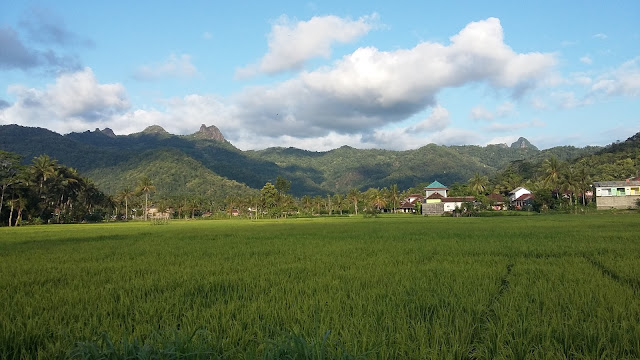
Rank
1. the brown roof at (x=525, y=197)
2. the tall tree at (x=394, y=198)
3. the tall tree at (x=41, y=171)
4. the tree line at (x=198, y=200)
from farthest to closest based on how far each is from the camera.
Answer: the tall tree at (x=394, y=198) → the brown roof at (x=525, y=197) → the tall tree at (x=41, y=171) → the tree line at (x=198, y=200)

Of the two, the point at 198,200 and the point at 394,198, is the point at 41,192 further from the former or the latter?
the point at 394,198

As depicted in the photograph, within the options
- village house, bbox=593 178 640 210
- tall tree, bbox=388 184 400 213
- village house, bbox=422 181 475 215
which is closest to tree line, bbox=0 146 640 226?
tall tree, bbox=388 184 400 213

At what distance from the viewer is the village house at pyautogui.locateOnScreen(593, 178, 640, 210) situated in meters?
50.8

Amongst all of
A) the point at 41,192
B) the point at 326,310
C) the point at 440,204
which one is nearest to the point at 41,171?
the point at 41,192

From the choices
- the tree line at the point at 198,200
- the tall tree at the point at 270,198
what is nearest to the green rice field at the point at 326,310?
the tree line at the point at 198,200

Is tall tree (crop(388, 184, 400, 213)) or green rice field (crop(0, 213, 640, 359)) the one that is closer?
green rice field (crop(0, 213, 640, 359))

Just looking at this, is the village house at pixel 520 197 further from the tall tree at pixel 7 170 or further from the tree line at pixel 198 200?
the tall tree at pixel 7 170

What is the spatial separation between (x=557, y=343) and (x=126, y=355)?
149 inches

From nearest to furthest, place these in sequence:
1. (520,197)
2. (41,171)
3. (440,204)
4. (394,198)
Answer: (41,171) → (440,204) → (520,197) → (394,198)

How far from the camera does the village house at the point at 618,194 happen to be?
50.8 metres

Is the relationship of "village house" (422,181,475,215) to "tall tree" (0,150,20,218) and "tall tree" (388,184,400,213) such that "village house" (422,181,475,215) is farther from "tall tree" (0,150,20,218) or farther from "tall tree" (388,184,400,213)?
"tall tree" (0,150,20,218)

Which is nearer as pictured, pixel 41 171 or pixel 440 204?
pixel 41 171

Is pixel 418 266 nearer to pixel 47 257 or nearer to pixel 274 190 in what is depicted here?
pixel 47 257

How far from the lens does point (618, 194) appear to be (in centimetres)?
5231
